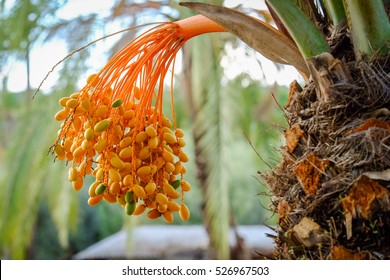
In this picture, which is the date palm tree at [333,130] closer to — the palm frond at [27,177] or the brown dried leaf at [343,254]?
the brown dried leaf at [343,254]

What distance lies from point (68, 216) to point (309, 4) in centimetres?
280

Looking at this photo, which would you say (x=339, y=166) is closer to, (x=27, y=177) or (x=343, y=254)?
(x=343, y=254)

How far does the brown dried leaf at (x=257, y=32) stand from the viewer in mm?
678

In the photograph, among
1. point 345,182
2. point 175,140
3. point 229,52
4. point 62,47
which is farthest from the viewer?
point 62,47

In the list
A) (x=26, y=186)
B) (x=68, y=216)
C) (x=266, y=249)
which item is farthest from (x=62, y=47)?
(x=266, y=249)

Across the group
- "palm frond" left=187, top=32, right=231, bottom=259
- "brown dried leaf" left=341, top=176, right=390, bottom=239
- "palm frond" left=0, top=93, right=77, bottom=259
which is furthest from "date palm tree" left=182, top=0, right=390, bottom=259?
"palm frond" left=0, top=93, right=77, bottom=259

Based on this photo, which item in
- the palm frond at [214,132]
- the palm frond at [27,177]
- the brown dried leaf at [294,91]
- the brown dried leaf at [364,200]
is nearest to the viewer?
the brown dried leaf at [364,200]

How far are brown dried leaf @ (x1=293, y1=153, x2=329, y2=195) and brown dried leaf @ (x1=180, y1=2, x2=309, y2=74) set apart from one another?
0.13 m

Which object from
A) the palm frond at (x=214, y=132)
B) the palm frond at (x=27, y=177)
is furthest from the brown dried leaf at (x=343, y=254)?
the palm frond at (x=27, y=177)

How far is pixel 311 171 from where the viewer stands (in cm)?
64

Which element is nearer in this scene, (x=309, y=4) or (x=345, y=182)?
(x=345, y=182)

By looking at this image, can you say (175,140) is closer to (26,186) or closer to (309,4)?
(309,4)

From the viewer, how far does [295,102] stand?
70 cm
